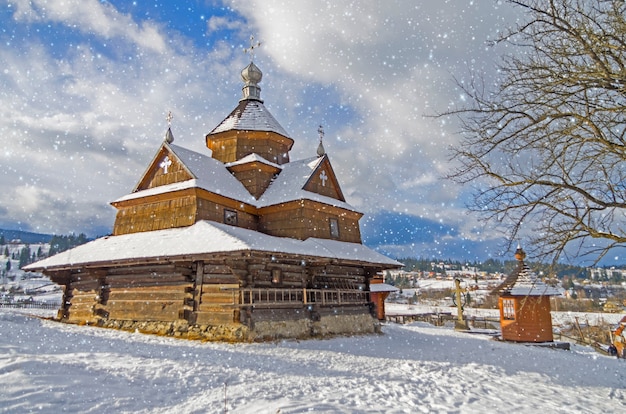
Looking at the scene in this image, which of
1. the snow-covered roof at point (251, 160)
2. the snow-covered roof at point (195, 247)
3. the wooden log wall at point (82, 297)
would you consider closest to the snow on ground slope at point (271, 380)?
the snow-covered roof at point (195, 247)

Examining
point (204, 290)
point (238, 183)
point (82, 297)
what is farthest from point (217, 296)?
point (82, 297)

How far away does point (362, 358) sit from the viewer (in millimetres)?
12648

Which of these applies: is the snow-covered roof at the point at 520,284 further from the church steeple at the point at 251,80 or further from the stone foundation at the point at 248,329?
the church steeple at the point at 251,80

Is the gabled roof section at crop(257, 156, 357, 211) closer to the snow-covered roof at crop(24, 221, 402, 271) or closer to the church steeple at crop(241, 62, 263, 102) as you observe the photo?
the snow-covered roof at crop(24, 221, 402, 271)

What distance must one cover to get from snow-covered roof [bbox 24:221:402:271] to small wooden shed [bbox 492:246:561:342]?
7772 millimetres

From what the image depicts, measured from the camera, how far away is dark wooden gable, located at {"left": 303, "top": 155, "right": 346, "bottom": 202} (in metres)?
21.4

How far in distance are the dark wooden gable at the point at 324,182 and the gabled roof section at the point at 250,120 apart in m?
3.95

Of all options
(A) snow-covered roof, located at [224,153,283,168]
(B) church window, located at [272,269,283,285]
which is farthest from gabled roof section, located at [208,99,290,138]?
(B) church window, located at [272,269,283,285]

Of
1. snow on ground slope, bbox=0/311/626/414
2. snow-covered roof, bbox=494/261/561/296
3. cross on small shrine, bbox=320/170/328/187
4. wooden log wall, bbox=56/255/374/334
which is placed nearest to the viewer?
snow on ground slope, bbox=0/311/626/414

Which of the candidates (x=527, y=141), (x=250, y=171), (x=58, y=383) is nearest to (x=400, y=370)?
(x=527, y=141)

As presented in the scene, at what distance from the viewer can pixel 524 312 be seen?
891 inches

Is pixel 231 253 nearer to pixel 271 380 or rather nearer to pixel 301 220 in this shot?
pixel 271 380

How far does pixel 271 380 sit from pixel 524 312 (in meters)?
19.6

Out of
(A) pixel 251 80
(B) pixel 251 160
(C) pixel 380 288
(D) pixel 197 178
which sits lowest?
(C) pixel 380 288
